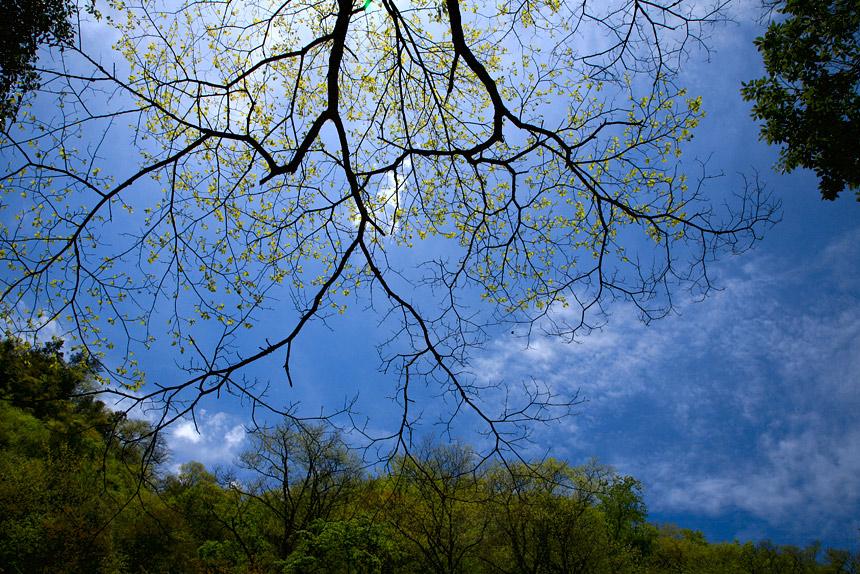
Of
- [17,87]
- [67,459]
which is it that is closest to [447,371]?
[17,87]

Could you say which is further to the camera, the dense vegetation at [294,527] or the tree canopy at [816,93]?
the dense vegetation at [294,527]

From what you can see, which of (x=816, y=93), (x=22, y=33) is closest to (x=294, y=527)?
(x=22, y=33)

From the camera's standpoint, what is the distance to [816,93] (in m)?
7.45

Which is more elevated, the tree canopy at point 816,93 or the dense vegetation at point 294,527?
the tree canopy at point 816,93

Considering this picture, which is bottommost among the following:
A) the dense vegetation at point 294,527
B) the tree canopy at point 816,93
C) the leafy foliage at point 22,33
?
the dense vegetation at point 294,527

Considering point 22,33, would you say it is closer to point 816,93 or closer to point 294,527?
point 816,93

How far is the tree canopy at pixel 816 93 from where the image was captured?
7.21 meters

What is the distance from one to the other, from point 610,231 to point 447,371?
7.75 ft

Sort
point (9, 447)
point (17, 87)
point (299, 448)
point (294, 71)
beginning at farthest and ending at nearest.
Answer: point (9, 447), point (299, 448), point (294, 71), point (17, 87)

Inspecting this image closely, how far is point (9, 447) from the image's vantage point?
1080 inches

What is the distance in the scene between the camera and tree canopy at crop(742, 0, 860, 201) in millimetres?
7215

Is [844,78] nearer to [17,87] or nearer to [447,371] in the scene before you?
[447,371]

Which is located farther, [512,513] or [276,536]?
[276,536]

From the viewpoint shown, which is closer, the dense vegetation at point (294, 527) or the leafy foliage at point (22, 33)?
the leafy foliage at point (22, 33)
